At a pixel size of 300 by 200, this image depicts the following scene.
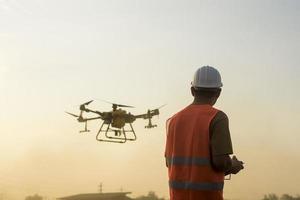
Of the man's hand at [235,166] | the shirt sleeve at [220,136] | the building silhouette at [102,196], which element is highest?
the shirt sleeve at [220,136]

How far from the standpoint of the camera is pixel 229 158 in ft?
13.9

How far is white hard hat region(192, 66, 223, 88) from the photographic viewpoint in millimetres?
4598

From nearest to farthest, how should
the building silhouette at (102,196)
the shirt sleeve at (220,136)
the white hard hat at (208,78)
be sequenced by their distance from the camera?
the shirt sleeve at (220,136) < the white hard hat at (208,78) < the building silhouette at (102,196)

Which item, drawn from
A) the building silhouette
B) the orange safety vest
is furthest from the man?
the building silhouette

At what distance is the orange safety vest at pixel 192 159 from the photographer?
4246 mm

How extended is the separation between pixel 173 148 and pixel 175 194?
40 cm

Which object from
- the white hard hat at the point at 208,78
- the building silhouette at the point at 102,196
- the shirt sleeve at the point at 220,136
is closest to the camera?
the shirt sleeve at the point at 220,136

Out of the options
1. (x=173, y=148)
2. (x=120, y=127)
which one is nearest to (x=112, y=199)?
(x=120, y=127)

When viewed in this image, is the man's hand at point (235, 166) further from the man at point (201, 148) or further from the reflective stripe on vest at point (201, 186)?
the reflective stripe on vest at point (201, 186)

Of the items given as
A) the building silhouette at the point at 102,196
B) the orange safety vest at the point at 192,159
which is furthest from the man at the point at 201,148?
the building silhouette at the point at 102,196

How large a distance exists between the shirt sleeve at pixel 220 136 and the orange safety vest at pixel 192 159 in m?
0.05

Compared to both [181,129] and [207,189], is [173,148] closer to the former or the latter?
[181,129]

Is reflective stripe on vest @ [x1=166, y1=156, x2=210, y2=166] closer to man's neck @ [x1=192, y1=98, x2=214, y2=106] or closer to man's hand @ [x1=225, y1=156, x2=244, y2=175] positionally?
man's hand @ [x1=225, y1=156, x2=244, y2=175]

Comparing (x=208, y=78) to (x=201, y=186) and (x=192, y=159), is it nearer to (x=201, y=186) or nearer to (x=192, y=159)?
(x=192, y=159)
